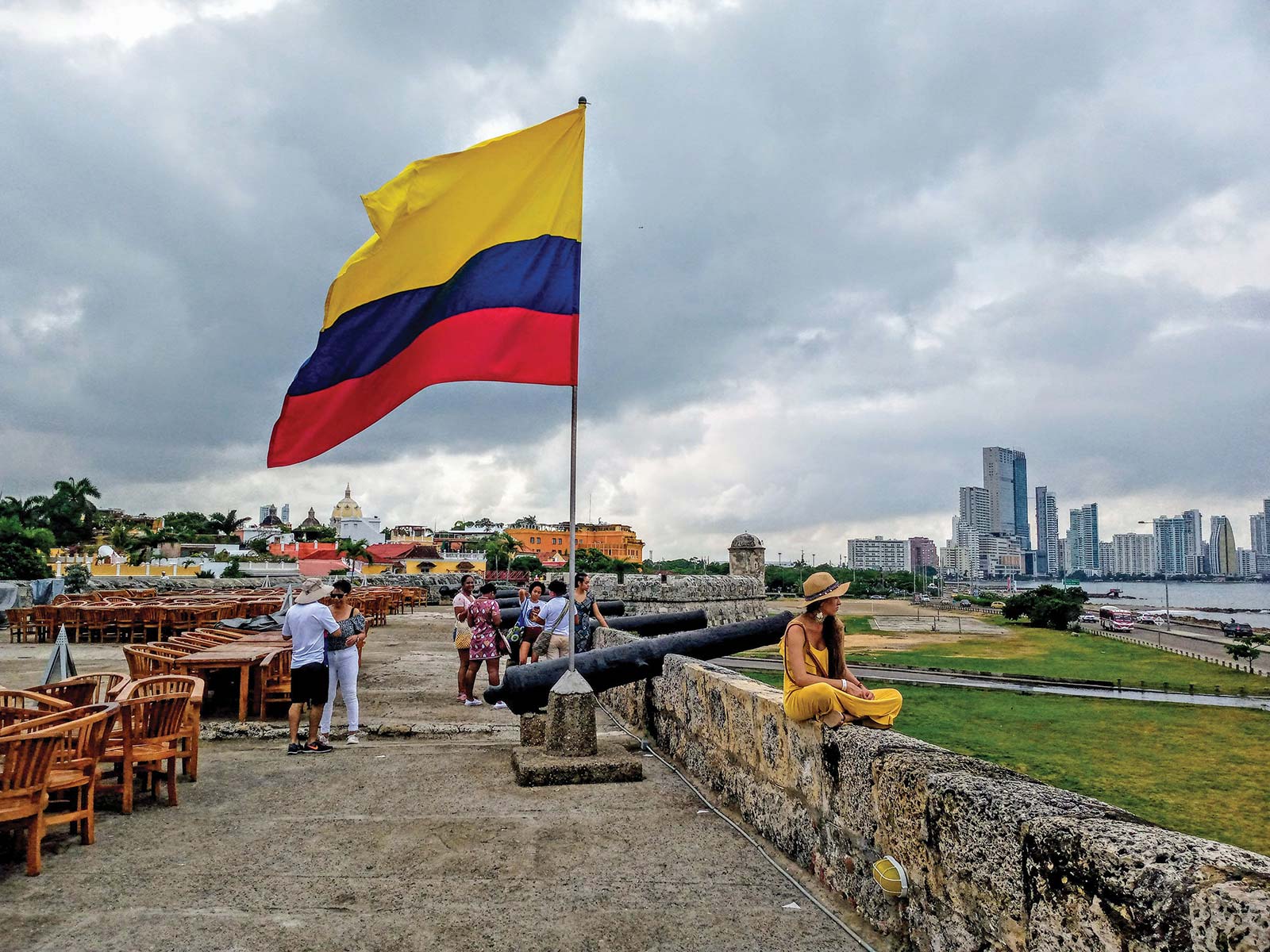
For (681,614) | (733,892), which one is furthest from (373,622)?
(733,892)

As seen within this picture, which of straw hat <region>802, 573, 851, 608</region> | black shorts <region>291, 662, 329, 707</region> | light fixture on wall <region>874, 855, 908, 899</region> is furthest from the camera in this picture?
black shorts <region>291, 662, 329, 707</region>

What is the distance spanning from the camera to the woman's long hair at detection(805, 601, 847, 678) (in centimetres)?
437

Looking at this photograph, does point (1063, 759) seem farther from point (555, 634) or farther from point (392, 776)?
point (392, 776)

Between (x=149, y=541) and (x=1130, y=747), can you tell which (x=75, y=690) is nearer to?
(x=1130, y=747)

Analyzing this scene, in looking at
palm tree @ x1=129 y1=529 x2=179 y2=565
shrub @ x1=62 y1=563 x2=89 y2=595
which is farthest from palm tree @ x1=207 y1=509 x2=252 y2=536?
shrub @ x1=62 y1=563 x2=89 y2=595

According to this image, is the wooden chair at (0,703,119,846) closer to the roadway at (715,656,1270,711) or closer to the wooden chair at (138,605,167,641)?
the wooden chair at (138,605,167,641)

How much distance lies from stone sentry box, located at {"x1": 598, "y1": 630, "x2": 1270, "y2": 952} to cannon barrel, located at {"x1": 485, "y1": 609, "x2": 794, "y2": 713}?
4.95 ft

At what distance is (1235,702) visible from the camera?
25547mm

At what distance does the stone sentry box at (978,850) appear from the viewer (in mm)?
1939

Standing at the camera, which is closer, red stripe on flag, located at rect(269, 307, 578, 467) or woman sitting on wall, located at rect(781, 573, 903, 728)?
woman sitting on wall, located at rect(781, 573, 903, 728)

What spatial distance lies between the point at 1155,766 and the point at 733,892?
45.5ft

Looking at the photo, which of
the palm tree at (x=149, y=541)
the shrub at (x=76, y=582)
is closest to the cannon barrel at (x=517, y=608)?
the shrub at (x=76, y=582)

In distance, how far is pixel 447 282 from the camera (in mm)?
6164

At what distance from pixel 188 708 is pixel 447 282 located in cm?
357
